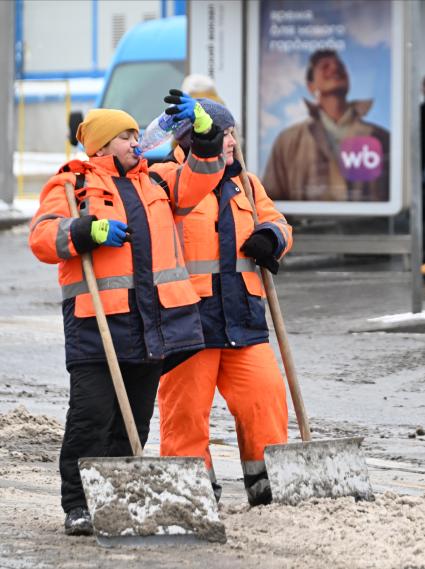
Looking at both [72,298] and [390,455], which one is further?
[390,455]

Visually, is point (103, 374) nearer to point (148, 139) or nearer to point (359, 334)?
point (148, 139)

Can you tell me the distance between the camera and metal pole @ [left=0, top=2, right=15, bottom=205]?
866 inches

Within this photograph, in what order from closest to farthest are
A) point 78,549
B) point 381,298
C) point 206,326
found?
point 78,549
point 206,326
point 381,298

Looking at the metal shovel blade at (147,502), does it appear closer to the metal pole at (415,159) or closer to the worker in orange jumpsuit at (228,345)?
the worker in orange jumpsuit at (228,345)

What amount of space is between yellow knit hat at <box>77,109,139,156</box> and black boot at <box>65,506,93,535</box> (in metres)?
1.32

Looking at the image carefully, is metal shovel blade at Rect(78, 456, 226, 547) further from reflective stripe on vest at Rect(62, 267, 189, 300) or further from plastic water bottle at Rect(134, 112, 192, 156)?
plastic water bottle at Rect(134, 112, 192, 156)

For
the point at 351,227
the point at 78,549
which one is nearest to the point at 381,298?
the point at 351,227

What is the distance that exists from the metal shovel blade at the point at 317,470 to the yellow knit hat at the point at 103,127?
129 cm

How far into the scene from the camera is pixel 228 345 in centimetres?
644

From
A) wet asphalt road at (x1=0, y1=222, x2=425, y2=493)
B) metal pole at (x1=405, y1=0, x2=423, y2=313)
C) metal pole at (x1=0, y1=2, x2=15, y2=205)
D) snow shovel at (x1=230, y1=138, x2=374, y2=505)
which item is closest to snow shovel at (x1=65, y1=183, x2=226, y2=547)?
snow shovel at (x1=230, y1=138, x2=374, y2=505)

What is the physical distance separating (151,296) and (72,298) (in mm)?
291

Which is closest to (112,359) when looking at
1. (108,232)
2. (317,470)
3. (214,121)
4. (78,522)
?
(108,232)

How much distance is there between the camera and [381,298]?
549 inches

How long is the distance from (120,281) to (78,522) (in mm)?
869
